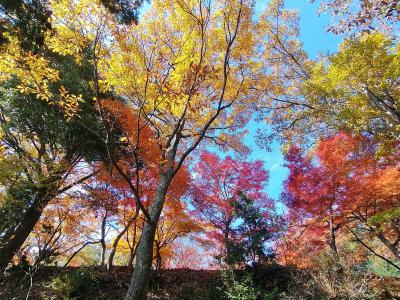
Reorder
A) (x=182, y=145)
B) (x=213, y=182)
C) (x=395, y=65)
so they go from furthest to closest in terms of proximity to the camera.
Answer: (x=213, y=182), (x=182, y=145), (x=395, y=65)

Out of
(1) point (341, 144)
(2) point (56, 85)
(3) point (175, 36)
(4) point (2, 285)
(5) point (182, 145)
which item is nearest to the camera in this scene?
(3) point (175, 36)

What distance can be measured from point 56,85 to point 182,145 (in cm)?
473

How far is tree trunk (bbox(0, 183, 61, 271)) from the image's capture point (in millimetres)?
8672

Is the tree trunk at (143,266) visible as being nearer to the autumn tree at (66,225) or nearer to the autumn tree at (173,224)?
the autumn tree at (66,225)

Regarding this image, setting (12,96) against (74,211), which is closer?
(12,96)

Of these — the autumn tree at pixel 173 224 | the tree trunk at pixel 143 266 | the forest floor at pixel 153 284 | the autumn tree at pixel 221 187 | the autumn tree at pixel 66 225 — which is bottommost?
the tree trunk at pixel 143 266

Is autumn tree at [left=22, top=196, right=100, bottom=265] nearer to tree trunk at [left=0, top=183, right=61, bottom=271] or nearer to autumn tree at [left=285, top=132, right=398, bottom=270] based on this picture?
tree trunk at [left=0, top=183, right=61, bottom=271]

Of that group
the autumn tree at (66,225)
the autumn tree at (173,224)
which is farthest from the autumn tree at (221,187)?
the autumn tree at (66,225)

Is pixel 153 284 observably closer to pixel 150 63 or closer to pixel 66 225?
Answer: pixel 66 225

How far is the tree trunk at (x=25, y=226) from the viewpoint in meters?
8.67

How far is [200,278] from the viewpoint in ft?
35.2

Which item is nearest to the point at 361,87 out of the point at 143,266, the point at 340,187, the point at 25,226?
the point at 340,187

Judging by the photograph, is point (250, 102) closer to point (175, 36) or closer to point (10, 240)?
point (175, 36)

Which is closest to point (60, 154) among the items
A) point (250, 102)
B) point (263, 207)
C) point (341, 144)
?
point (250, 102)
